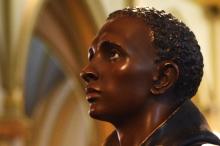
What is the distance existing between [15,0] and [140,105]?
5.27 m

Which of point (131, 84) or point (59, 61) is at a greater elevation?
point (131, 84)

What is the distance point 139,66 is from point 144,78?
0.03 metres

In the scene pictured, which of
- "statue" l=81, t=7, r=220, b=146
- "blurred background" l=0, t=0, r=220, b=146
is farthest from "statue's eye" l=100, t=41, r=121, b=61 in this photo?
"blurred background" l=0, t=0, r=220, b=146

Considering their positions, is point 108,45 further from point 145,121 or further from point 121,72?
point 145,121

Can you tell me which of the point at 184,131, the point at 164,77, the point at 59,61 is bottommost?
the point at 59,61

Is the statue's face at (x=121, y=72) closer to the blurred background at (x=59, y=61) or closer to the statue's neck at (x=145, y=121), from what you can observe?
the statue's neck at (x=145, y=121)

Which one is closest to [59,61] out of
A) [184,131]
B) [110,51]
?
[110,51]

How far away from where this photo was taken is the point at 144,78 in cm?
144

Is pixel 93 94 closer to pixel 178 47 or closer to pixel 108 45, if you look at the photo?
pixel 108 45

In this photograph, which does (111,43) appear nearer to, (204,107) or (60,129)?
(204,107)

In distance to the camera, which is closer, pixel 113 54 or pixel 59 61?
pixel 113 54

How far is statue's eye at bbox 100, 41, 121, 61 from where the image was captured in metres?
1.47

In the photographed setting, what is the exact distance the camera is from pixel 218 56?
360 inches

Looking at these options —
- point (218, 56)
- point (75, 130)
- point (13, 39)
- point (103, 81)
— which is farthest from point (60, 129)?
point (103, 81)
